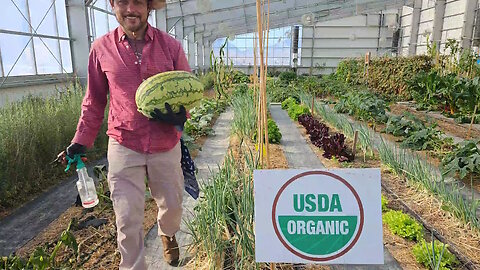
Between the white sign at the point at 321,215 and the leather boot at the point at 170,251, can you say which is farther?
the leather boot at the point at 170,251

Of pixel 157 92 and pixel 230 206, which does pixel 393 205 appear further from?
pixel 157 92

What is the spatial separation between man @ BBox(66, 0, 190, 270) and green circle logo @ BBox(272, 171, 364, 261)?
670mm

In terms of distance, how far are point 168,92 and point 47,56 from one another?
5.59m

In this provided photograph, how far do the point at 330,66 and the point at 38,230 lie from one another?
24.1 m

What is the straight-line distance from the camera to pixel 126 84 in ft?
5.19

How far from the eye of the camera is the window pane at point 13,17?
4672 mm

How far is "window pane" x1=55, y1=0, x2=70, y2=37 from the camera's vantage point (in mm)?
6304

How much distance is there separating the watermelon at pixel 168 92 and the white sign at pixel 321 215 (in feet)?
1.99

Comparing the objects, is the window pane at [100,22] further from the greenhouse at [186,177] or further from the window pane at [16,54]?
the window pane at [16,54]

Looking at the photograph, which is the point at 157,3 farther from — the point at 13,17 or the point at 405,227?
the point at 13,17

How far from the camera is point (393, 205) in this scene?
2.59m

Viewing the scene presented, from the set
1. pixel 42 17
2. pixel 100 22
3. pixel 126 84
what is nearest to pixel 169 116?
pixel 126 84

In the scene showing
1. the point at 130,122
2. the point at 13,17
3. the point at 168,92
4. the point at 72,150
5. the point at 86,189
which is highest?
the point at 13,17

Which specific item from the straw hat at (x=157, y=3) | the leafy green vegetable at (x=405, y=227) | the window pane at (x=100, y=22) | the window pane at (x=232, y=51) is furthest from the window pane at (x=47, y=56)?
the window pane at (x=232, y=51)
